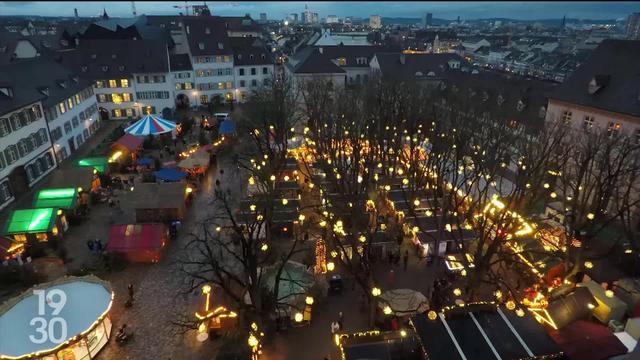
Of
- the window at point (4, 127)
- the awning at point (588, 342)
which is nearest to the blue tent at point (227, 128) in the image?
the window at point (4, 127)

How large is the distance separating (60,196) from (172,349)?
61.6 ft

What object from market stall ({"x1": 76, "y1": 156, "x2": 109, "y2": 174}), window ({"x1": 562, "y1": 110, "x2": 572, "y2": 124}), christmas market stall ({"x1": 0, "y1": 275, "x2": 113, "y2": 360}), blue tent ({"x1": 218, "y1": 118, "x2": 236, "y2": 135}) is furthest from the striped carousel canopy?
window ({"x1": 562, "y1": 110, "x2": 572, "y2": 124})

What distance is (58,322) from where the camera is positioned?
1739 cm

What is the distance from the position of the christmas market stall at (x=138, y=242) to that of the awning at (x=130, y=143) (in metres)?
17.8

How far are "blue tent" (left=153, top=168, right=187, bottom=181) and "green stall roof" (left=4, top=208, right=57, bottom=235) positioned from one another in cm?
908

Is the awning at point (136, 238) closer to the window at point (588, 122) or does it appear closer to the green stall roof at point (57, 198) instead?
the green stall roof at point (57, 198)

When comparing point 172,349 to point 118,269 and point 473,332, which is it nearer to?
point 118,269

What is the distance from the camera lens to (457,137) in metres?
23.4

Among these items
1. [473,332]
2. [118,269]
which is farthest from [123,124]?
[473,332]

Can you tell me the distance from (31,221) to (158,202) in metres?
8.11

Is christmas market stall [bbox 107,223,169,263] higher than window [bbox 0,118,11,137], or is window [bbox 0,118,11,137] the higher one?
window [bbox 0,118,11,137]

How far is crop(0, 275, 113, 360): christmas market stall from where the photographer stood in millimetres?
16594

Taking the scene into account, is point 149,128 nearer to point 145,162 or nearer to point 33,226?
point 145,162

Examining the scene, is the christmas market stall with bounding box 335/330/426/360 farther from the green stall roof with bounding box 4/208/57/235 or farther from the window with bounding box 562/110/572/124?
the window with bounding box 562/110/572/124
